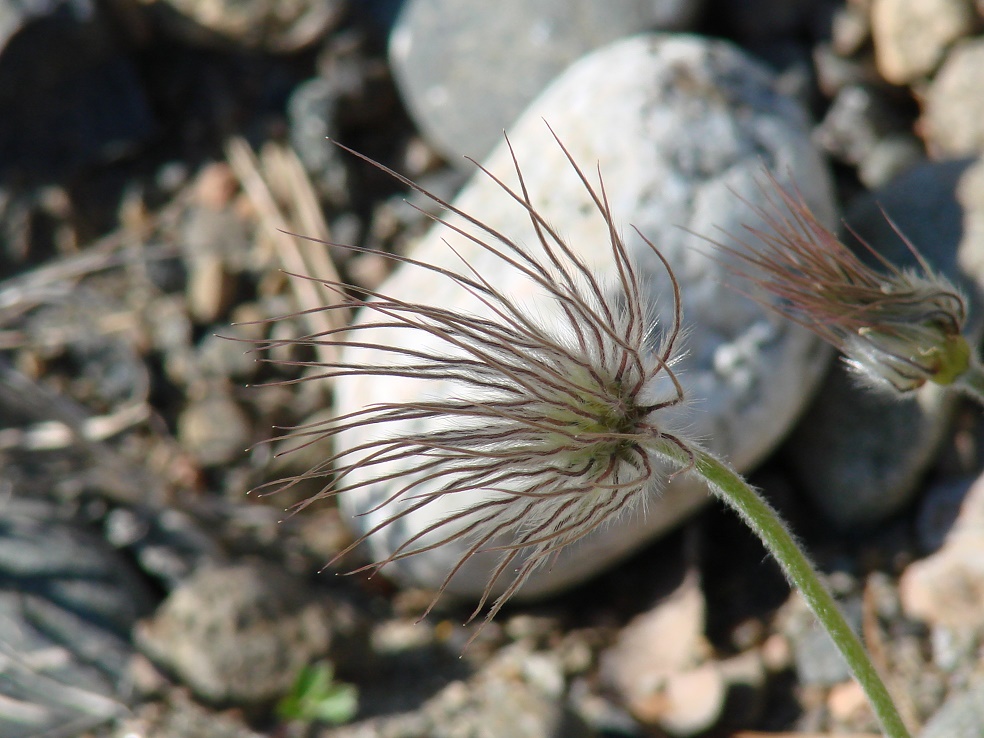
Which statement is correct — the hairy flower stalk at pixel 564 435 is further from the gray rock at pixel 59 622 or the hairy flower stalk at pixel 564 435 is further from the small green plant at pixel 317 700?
the gray rock at pixel 59 622

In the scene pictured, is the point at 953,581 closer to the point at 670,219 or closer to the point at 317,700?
the point at 670,219

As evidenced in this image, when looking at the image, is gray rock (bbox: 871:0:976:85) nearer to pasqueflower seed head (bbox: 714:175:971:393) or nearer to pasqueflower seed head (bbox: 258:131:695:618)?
pasqueflower seed head (bbox: 714:175:971:393)

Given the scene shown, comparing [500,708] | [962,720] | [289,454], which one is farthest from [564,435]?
[289,454]

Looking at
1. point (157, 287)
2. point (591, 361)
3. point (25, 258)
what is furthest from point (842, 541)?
point (25, 258)

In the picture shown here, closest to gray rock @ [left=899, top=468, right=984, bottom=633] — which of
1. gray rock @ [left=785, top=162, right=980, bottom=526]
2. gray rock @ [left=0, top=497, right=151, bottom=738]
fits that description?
gray rock @ [left=785, top=162, right=980, bottom=526]

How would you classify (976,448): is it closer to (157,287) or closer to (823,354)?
(823,354)

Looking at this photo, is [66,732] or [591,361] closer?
[591,361]

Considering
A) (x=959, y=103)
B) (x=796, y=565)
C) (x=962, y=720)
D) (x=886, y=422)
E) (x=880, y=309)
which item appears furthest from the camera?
(x=959, y=103)
